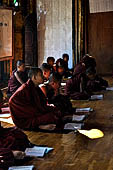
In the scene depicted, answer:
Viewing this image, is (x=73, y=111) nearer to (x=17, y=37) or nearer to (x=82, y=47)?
(x=17, y=37)

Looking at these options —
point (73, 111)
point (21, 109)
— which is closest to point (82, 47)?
point (73, 111)

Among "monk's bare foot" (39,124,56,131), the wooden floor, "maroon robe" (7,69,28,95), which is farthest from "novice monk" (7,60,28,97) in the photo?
"monk's bare foot" (39,124,56,131)

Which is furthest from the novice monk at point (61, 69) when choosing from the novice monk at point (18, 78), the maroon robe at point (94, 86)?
the novice monk at point (18, 78)

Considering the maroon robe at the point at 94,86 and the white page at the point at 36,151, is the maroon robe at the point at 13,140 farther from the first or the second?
the maroon robe at the point at 94,86

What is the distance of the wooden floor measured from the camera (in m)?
3.87

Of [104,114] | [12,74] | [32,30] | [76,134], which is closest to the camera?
[76,134]

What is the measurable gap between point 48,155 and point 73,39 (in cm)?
945

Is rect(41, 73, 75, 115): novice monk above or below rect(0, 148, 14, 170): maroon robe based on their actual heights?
above

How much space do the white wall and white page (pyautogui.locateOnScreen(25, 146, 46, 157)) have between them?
7.75 meters

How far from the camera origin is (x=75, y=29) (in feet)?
44.3

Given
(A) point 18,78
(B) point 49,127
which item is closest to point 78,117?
(B) point 49,127

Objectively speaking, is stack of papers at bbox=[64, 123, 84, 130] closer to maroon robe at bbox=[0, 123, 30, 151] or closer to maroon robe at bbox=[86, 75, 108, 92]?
maroon robe at bbox=[0, 123, 30, 151]

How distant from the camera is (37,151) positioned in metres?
4.27

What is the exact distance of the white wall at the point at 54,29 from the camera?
1190 centimetres
